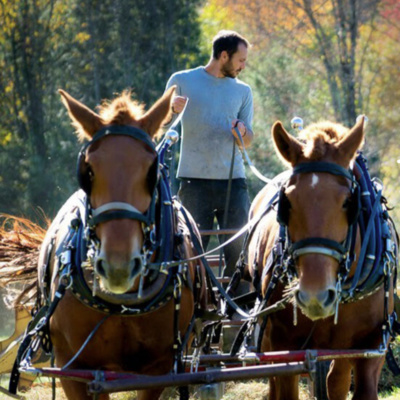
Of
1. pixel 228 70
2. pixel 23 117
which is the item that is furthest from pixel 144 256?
pixel 23 117

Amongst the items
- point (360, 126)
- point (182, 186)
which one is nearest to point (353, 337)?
point (360, 126)

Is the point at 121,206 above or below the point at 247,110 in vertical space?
below

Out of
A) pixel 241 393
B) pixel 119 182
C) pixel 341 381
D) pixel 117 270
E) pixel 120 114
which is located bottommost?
pixel 241 393

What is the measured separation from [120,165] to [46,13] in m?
11.8

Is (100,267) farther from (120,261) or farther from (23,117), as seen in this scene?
(23,117)

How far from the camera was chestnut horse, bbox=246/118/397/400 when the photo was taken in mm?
4035

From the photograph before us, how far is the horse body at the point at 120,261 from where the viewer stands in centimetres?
382

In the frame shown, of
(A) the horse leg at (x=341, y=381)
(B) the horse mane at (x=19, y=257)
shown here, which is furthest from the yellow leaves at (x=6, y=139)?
(A) the horse leg at (x=341, y=381)

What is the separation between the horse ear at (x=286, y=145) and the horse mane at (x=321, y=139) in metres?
0.04

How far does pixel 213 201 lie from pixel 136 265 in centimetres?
256

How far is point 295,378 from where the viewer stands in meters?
4.77

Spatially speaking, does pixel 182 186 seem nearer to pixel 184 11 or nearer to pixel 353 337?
pixel 353 337

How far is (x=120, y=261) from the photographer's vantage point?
372 centimetres

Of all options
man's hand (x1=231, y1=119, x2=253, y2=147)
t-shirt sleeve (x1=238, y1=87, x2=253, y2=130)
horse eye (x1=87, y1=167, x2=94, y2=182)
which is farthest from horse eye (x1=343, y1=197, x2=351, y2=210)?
t-shirt sleeve (x1=238, y1=87, x2=253, y2=130)
